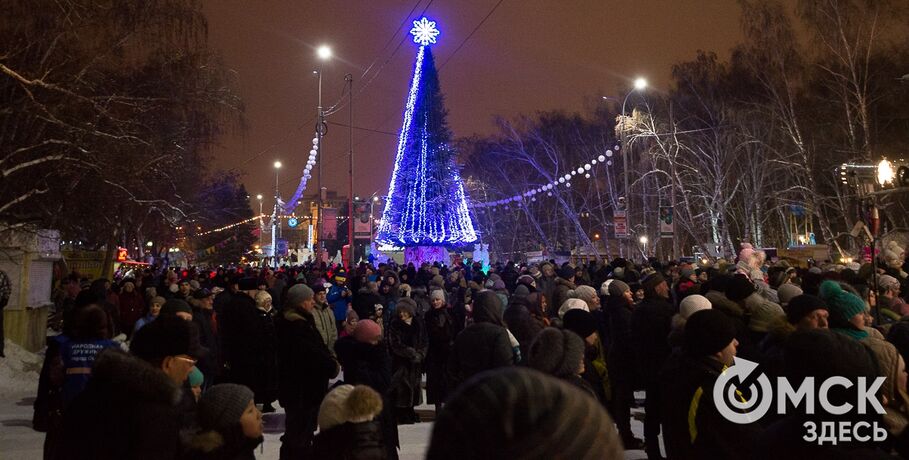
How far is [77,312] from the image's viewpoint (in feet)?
17.9

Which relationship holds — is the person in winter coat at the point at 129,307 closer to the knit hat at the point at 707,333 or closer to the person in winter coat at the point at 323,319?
the person in winter coat at the point at 323,319

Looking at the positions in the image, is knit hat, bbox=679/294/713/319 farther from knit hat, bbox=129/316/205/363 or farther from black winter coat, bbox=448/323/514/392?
knit hat, bbox=129/316/205/363

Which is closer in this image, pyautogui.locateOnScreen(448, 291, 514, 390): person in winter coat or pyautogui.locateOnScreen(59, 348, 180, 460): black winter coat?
pyautogui.locateOnScreen(59, 348, 180, 460): black winter coat

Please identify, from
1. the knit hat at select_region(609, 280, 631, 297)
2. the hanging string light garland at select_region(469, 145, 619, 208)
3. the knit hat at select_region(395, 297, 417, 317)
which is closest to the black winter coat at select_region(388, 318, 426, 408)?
the knit hat at select_region(395, 297, 417, 317)

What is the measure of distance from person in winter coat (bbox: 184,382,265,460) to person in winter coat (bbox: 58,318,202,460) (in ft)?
2.37

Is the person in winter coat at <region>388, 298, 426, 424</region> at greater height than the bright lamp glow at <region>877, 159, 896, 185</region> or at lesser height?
lesser

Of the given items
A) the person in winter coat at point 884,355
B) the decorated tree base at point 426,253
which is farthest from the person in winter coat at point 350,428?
the decorated tree base at point 426,253

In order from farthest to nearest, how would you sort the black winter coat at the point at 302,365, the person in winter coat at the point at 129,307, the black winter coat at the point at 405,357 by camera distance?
the person in winter coat at the point at 129,307
the black winter coat at the point at 405,357
the black winter coat at the point at 302,365

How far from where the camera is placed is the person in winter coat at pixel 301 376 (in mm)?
6883

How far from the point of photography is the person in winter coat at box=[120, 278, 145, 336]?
1454 cm

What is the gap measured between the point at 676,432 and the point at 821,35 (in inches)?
1182

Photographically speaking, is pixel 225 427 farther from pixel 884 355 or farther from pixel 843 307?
pixel 843 307

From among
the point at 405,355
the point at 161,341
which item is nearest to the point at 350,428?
the point at 161,341

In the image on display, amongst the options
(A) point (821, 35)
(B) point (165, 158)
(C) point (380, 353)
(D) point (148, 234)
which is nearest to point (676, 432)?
(C) point (380, 353)
